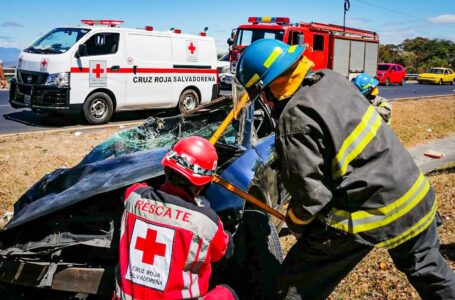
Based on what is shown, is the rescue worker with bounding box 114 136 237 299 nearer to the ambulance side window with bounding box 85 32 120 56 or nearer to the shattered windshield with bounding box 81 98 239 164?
the shattered windshield with bounding box 81 98 239 164

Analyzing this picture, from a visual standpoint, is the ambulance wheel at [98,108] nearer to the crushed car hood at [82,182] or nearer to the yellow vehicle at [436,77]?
the crushed car hood at [82,182]

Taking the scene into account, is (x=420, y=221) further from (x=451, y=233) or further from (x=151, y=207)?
(x=451, y=233)

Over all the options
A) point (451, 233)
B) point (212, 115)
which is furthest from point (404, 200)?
point (212, 115)

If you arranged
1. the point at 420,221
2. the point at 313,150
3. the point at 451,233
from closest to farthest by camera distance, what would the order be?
the point at 313,150, the point at 420,221, the point at 451,233

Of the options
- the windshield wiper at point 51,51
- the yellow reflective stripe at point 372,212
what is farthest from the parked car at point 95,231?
the windshield wiper at point 51,51

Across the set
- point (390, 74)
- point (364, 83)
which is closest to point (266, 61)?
point (364, 83)

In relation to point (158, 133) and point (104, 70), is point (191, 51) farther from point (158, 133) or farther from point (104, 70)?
point (158, 133)

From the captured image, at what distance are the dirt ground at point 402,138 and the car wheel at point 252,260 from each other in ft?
2.25

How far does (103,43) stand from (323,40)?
10586 mm

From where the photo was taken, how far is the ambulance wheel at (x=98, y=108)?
9.43m

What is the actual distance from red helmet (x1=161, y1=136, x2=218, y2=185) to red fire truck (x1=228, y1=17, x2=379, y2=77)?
1250 cm

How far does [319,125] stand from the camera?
200 cm

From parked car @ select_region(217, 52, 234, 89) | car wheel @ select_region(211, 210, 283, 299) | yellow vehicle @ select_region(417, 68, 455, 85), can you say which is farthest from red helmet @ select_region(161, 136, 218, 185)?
yellow vehicle @ select_region(417, 68, 455, 85)

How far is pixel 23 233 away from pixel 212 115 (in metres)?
2.24
